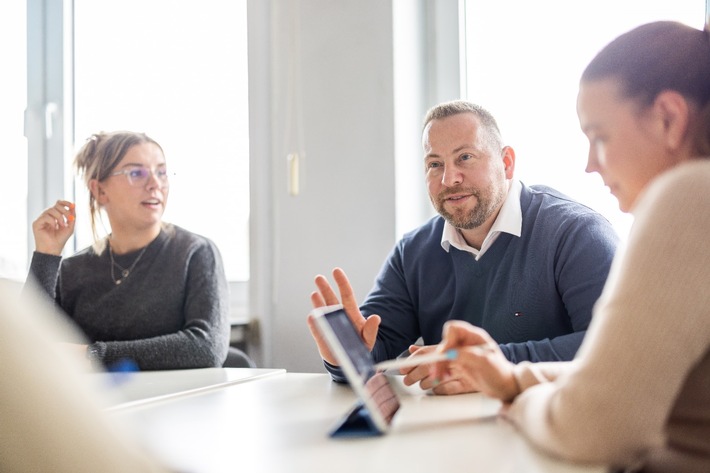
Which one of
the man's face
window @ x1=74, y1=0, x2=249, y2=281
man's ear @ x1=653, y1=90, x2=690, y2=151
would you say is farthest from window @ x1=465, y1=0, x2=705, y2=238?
man's ear @ x1=653, y1=90, x2=690, y2=151

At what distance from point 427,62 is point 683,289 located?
2201 mm

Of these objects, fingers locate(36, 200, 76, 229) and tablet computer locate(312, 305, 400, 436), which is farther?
fingers locate(36, 200, 76, 229)

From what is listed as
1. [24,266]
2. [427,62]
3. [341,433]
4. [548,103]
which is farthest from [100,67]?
[341,433]

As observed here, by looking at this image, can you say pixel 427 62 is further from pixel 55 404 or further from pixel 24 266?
pixel 55 404

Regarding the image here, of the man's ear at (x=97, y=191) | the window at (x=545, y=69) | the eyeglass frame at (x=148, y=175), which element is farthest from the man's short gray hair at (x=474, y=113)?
the man's ear at (x=97, y=191)

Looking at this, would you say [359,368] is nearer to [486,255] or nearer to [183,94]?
[486,255]

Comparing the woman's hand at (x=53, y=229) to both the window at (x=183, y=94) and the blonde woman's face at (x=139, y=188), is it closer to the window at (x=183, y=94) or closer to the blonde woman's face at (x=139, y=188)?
the blonde woman's face at (x=139, y=188)

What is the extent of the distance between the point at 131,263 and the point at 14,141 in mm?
1355

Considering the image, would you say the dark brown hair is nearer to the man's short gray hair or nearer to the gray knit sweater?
the man's short gray hair

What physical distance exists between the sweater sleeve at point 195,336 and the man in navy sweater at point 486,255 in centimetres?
52

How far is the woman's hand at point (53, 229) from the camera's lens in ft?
8.50

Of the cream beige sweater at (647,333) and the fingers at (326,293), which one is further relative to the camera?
the fingers at (326,293)

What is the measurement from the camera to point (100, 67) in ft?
11.5

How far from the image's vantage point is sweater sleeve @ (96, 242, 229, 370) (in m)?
2.06
